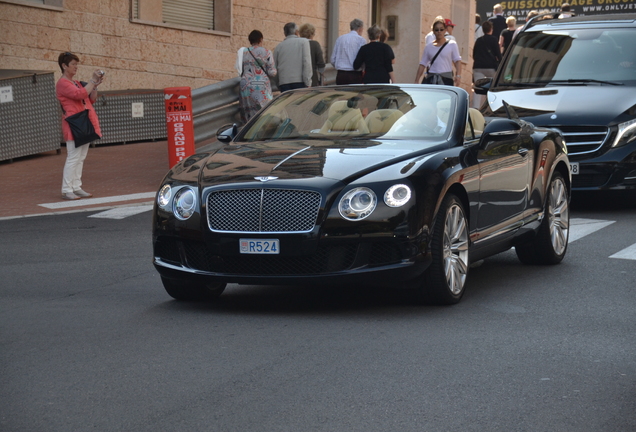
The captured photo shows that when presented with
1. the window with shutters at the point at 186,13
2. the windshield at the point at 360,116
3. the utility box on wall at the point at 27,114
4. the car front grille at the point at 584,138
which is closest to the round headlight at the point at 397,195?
the windshield at the point at 360,116

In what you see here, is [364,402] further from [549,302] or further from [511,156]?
[511,156]

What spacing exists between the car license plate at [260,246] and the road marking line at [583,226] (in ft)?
14.2

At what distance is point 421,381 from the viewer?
17.0ft

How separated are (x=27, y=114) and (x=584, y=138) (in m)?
8.00

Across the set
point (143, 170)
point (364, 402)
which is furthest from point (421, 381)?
point (143, 170)

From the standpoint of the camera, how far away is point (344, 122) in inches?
314

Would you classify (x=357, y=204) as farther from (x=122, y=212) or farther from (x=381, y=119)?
(x=122, y=212)

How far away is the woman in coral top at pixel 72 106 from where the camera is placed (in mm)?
12953

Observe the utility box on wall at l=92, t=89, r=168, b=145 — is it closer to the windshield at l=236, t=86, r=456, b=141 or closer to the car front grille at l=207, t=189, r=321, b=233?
the windshield at l=236, t=86, r=456, b=141

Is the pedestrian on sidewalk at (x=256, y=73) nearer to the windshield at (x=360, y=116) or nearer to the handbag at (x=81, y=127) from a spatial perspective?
the handbag at (x=81, y=127)

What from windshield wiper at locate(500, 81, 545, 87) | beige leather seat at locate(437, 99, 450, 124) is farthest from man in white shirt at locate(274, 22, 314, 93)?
beige leather seat at locate(437, 99, 450, 124)

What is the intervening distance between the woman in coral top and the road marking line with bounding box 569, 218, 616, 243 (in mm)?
5446

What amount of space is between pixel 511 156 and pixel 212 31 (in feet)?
45.9

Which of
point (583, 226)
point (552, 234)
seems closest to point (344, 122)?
point (552, 234)
